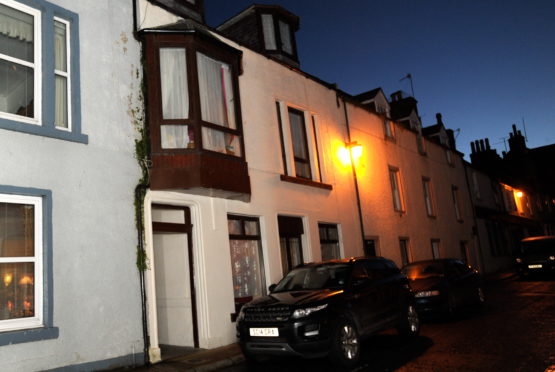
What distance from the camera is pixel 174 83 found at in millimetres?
9656

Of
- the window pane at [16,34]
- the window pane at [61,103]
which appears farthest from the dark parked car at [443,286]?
the window pane at [16,34]

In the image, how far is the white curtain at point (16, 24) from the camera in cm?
750

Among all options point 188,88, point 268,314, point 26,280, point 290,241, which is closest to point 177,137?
point 188,88

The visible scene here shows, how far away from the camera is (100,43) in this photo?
8766 millimetres

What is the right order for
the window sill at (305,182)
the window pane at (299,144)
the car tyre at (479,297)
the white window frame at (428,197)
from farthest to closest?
the white window frame at (428,197)
the window pane at (299,144)
the car tyre at (479,297)
the window sill at (305,182)

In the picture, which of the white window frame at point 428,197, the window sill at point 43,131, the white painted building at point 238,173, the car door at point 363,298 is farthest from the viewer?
the white window frame at point 428,197

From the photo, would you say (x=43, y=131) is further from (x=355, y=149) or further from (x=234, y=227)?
(x=355, y=149)

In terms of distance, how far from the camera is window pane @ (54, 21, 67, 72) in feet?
26.7

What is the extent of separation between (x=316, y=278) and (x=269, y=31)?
10.1 meters

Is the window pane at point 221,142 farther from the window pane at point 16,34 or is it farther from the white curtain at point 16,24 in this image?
the white curtain at point 16,24

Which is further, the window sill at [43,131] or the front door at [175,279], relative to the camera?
the front door at [175,279]

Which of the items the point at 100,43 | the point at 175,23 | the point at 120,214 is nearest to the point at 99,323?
the point at 120,214

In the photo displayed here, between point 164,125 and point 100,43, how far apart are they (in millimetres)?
2024

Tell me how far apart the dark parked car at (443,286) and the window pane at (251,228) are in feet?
14.4
